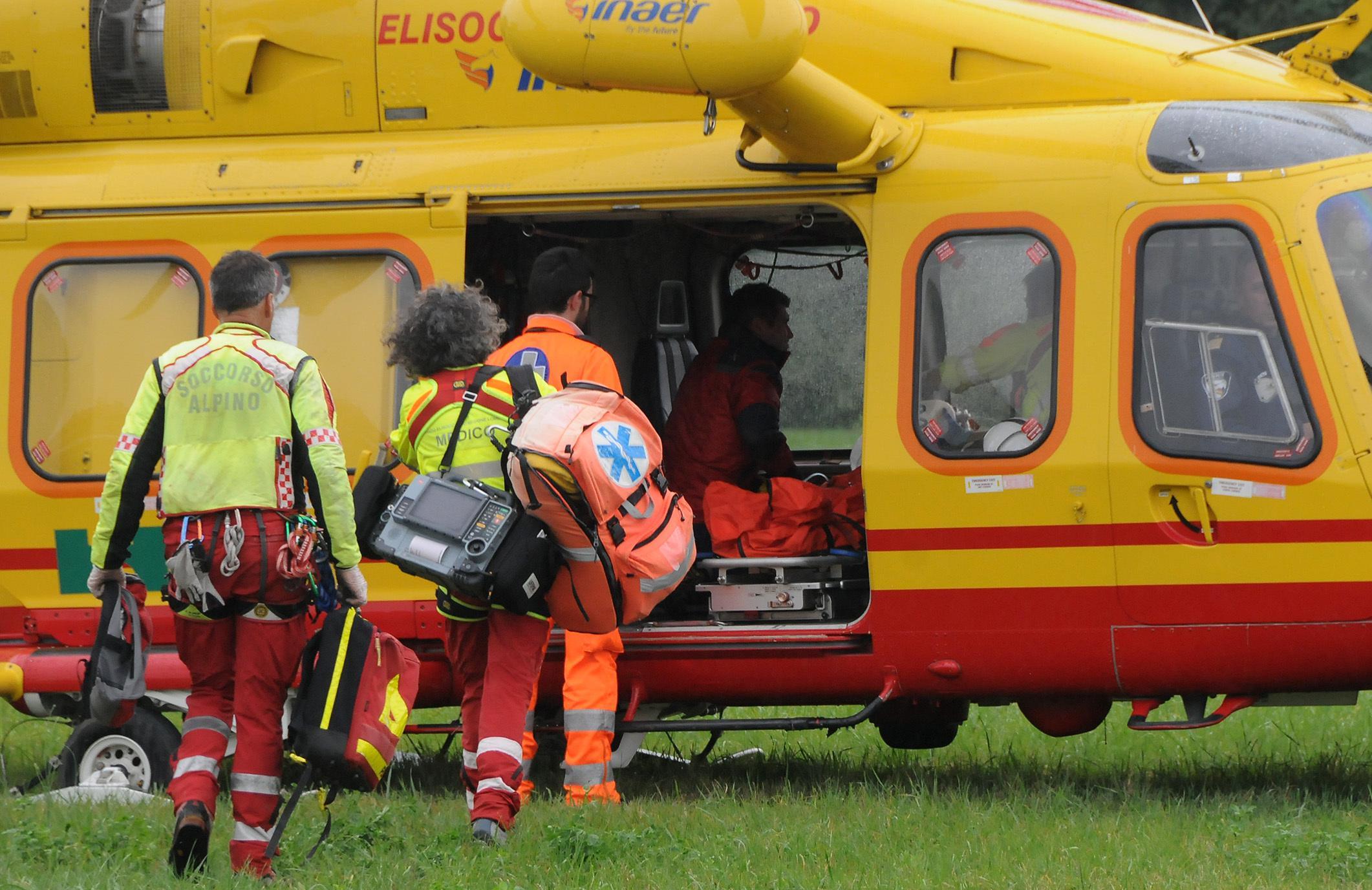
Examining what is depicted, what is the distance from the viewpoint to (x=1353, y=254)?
19.2 feet

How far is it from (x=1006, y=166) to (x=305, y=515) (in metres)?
2.75

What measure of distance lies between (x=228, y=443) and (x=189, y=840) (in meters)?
1.18

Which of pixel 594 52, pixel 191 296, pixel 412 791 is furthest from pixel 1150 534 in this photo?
pixel 191 296

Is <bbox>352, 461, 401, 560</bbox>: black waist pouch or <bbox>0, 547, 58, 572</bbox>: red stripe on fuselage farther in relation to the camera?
<bbox>0, 547, 58, 572</bbox>: red stripe on fuselage

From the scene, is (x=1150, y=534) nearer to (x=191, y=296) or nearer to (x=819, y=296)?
(x=819, y=296)

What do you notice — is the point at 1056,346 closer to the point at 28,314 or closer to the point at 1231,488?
the point at 1231,488

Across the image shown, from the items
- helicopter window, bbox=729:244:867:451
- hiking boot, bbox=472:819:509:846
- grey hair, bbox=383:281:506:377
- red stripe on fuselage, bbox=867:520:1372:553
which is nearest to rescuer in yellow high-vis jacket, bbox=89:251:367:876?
grey hair, bbox=383:281:506:377

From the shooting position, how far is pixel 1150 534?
590cm

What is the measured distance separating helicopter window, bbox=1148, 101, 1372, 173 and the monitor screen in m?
2.63

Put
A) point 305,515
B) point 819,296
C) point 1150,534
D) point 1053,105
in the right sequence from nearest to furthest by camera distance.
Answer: point 305,515 → point 1150,534 → point 1053,105 → point 819,296

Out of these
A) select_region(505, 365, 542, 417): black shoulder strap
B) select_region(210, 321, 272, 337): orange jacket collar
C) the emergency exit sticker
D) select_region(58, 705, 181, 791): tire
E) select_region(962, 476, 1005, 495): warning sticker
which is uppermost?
select_region(210, 321, 272, 337): orange jacket collar

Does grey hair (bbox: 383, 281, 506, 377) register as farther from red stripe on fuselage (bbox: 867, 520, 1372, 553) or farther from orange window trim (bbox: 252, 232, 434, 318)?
red stripe on fuselage (bbox: 867, 520, 1372, 553)

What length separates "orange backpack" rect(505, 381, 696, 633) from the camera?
552cm

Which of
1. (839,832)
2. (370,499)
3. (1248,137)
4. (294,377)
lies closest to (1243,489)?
(1248,137)
